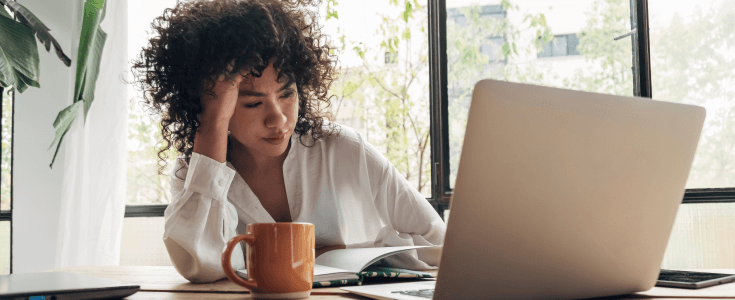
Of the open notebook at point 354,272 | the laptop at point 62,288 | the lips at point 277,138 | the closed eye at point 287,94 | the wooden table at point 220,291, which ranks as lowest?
the wooden table at point 220,291

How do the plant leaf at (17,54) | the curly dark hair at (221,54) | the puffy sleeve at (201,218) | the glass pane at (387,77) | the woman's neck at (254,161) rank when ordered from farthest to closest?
the glass pane at (387,77)
the plant leaf at (17,54)
the woman's neck at (254,161)
the curly dark hair at (221,54)
the puffy sleeve at (201,218)

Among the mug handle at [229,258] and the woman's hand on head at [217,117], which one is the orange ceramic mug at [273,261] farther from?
the woman's hand on head at [217,117]

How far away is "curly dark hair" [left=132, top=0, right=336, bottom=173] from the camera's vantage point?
127 cm

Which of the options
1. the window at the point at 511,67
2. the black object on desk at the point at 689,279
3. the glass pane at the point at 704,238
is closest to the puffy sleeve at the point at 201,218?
the black object on desk at the point at 689,279

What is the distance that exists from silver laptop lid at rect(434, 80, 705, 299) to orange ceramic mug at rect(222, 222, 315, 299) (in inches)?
9.0

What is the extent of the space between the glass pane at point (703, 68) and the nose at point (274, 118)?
6.03 ft

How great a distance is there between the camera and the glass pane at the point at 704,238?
2.33 metres

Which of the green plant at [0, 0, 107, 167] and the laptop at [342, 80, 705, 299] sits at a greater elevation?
the green plant at [0, 0, 107, 167]

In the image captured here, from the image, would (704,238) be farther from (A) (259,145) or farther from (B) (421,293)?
(B) (421,293)

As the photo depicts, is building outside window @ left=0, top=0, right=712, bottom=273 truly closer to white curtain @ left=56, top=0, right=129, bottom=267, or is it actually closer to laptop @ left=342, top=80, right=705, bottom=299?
white curtain @ left=56, top=0, right=129, bottom=267

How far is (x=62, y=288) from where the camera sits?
601mm

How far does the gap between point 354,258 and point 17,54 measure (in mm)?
1831

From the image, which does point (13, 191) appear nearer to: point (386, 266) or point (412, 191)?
point (412, 191)

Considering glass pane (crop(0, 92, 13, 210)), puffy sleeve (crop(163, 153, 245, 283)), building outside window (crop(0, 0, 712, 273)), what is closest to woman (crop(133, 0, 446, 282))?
puffy sleeve (crop(163, 153, 245, 283))
